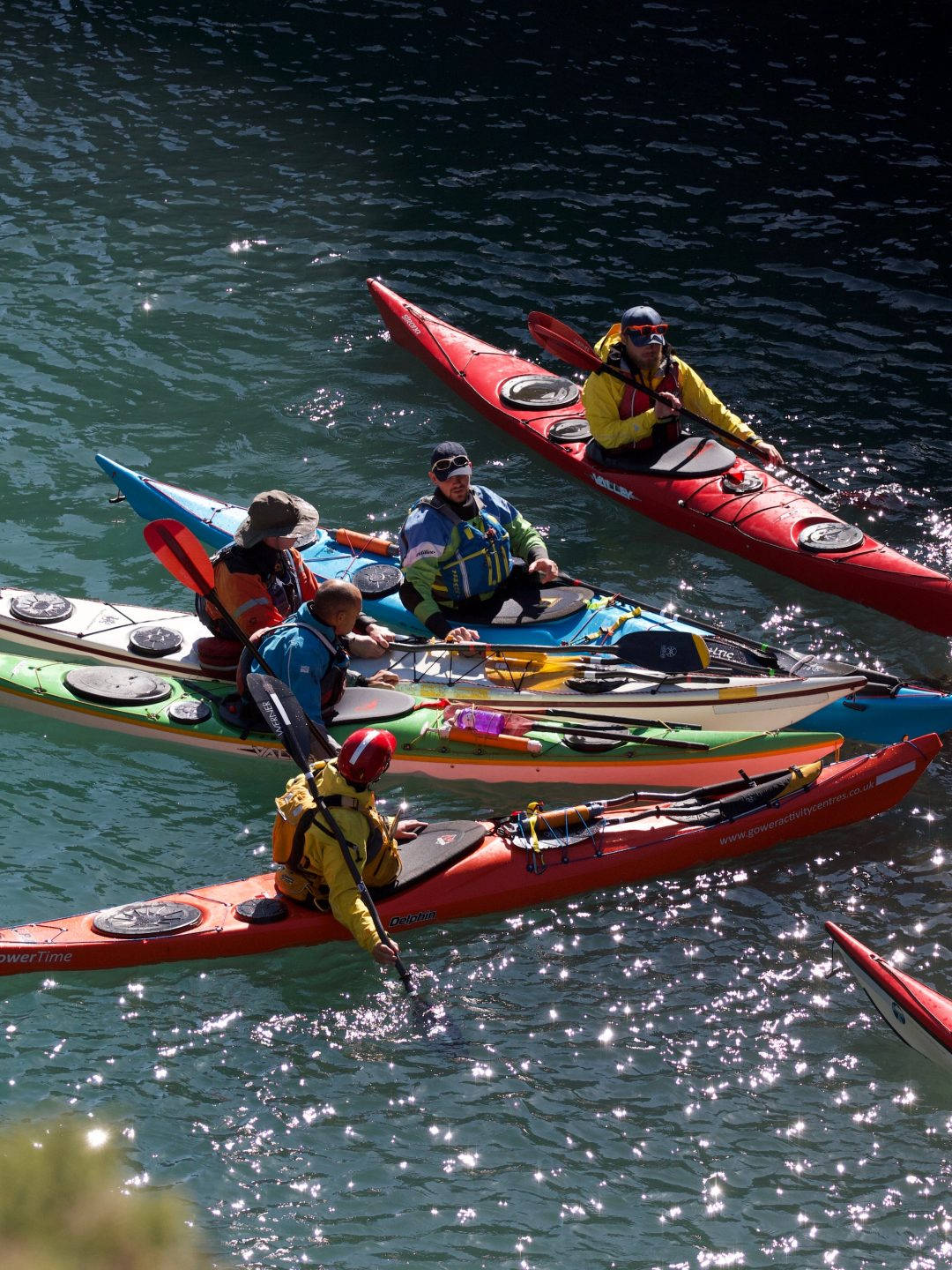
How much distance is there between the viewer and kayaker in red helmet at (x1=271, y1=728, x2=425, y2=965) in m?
6.04

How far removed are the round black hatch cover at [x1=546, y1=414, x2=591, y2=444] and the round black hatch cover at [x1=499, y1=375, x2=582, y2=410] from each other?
26 centimetres

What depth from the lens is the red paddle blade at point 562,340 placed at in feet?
32.3

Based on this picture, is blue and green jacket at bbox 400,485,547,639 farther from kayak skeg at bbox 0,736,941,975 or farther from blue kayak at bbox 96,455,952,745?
kayak skeg at bbox 0,736,941,975

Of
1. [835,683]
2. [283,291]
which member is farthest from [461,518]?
[283,291]

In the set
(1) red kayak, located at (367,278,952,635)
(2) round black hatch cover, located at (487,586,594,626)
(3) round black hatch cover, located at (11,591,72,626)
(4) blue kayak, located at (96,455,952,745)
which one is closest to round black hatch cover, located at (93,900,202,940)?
(3) round black hatch cover, located at (11,591,72,626)

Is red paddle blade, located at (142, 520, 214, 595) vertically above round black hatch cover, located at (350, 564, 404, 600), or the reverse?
red paddle blade, located at (142, 520, 214, 595)

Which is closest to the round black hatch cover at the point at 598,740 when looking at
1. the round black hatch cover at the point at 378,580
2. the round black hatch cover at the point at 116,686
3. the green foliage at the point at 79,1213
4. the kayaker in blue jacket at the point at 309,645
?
the kayaker in blue jacket at the point at 309,645

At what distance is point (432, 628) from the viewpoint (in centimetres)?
808

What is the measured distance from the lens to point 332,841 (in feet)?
20.4

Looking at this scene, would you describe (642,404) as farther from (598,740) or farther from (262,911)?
(262,911)

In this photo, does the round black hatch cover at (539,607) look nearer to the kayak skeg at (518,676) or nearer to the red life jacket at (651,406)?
the kayak skeg at (518,676)

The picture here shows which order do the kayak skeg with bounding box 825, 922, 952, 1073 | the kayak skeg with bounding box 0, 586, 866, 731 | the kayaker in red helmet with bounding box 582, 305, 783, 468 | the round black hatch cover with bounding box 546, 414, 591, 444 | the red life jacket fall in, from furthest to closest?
Result: 1. the round black hatch cover with bounding box 546, 414, 591, 444
2. the red life jacket
3. the kayaker in red helmet with bounding box 582, 305, 783, 468
4. the kayak skeg with bounding box 0, 586, 866, 731
5. the kayak skeg with bounding box 825, 922, 952, 1073

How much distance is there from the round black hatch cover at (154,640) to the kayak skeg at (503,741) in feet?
1.14

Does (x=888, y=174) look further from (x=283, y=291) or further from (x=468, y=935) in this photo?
(x=468, y=935)
